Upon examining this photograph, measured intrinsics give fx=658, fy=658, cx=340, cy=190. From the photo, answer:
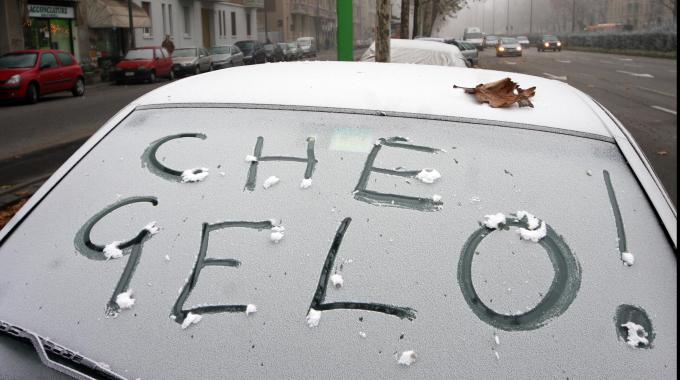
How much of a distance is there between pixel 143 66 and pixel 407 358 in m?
27.5

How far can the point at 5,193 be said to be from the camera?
7488mm

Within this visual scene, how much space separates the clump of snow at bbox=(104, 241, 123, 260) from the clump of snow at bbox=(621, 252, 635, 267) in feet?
3.49

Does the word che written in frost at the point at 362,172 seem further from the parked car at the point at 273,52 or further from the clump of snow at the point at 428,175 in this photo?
the parked car at the point at 273,52

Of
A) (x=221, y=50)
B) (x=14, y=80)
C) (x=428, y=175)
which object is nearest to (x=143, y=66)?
(x=221, y=50)

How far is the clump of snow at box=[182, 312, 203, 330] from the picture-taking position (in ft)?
4.12

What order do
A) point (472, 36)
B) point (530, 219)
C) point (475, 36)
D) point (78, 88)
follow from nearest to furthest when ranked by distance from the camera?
point (530, 219), point (78, 88), point (472, 36), point (475, 36)

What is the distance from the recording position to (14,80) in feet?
60.0

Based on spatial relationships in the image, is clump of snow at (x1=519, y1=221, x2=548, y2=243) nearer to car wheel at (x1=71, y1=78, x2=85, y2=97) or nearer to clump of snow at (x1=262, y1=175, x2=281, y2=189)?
clump of snow at (x1=262, y1=175, x2=281, y2=189)

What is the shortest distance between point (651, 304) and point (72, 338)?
3.68ft

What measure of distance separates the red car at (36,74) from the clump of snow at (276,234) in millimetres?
19112

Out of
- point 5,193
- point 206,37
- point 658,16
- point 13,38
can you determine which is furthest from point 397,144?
point 658,16

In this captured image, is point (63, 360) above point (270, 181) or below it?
below

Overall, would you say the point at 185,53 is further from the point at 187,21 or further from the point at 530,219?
the point at 530,219

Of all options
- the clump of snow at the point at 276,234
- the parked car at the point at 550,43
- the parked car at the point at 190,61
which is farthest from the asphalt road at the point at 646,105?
the parked car at the point at 550,43
